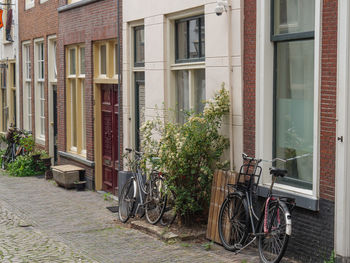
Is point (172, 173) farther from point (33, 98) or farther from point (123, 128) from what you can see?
point (33, 98)

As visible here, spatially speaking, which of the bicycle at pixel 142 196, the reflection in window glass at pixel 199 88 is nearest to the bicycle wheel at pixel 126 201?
the bicycle at pixel 142 196

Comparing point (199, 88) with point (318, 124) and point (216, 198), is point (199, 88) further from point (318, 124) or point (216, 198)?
point (318, 124)

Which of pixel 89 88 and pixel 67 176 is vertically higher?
pixel 89 88

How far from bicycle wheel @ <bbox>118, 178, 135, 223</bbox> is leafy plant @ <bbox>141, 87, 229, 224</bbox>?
4.34 feet

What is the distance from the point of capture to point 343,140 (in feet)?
22.0

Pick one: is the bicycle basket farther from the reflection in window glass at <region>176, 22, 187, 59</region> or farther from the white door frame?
the reflection in window glass at <region>176, 22, 187, 59</region>

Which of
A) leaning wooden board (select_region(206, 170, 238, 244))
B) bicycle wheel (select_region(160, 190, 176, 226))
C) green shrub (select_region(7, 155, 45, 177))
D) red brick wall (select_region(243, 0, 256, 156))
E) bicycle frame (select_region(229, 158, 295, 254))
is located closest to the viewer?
bicycle frame (select_region(229, 158, 295, 254))

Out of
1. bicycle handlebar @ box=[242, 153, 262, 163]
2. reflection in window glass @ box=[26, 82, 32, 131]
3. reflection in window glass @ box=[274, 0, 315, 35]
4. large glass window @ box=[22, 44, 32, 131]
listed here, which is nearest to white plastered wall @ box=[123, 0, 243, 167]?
bicycle handlebar @ box=[242, 153, 262, 163]

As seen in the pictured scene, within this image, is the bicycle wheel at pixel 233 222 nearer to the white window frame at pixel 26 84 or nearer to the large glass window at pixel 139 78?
the large glass window at pixel 139 78

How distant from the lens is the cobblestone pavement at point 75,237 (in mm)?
8164

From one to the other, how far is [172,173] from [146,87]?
2.83 metres

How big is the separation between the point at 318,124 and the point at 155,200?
11.2 feet

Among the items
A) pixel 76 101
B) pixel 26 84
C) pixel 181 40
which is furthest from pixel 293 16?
pixel 26 84

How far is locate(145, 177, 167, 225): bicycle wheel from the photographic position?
947 cm
